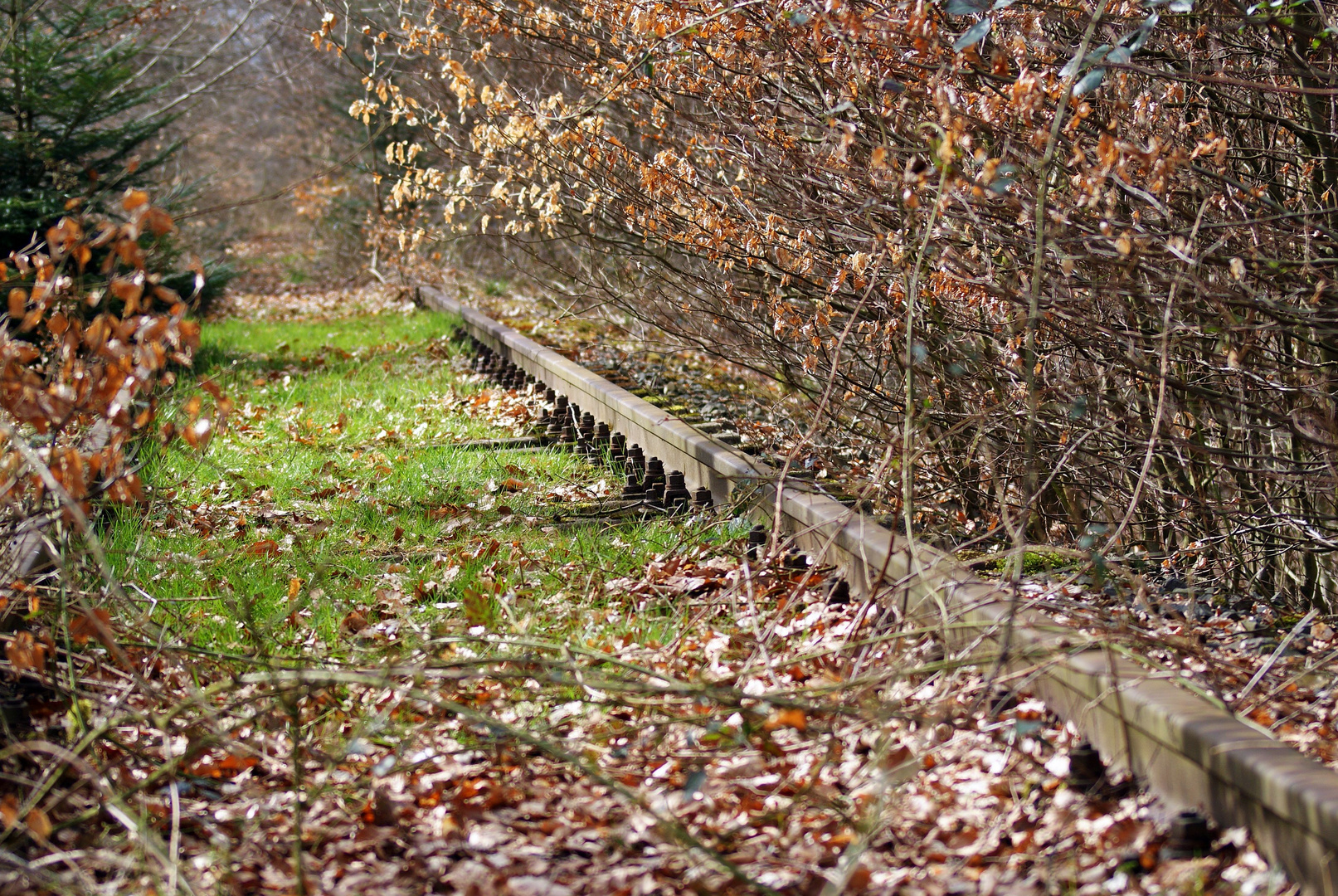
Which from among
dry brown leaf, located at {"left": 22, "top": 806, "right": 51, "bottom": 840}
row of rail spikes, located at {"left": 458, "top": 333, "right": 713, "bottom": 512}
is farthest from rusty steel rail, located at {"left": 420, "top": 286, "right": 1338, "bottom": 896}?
dry brown leaf, located at {"left": 22, "top": 806, "right": 51, "bottom": 840}

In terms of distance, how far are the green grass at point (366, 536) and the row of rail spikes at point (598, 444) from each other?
0.68ft

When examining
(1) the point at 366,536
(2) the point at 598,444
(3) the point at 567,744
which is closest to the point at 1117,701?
(3) the point at 567,744

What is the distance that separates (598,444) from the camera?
24.4 feet

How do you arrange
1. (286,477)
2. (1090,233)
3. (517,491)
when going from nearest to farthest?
(1090,233) < (517,491) < (286,477)

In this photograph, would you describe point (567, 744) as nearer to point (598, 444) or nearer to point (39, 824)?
point (39, 824)

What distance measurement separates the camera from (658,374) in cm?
848

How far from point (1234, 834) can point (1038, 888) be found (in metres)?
0.43

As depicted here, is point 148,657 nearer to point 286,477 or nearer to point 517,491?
point 517,491

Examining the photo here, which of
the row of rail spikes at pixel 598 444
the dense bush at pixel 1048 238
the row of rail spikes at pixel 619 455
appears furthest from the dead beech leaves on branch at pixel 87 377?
the row of rail spikes at pixel 598 444

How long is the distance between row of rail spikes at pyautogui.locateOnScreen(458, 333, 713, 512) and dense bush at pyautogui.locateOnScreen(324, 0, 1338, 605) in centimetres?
89

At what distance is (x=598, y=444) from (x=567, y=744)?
4.14m

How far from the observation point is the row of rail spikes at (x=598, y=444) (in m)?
6.00

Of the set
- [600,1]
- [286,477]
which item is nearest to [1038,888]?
[600,1]

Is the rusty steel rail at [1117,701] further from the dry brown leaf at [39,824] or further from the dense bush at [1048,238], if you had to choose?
the dry brown leaf at [39,824]
